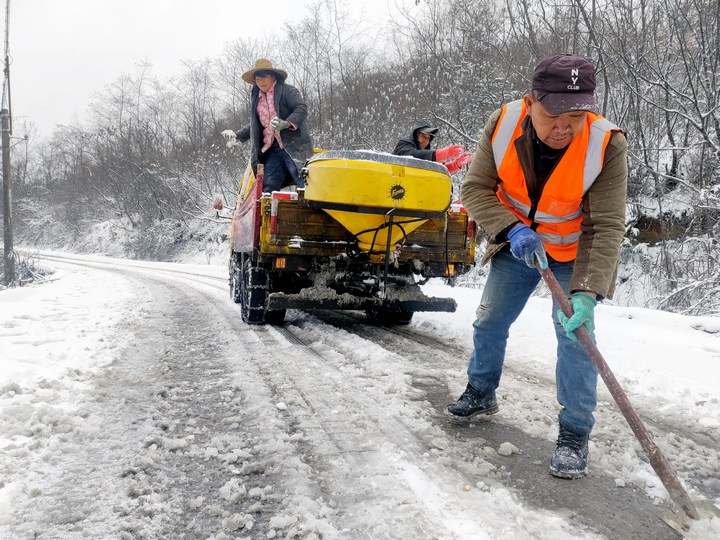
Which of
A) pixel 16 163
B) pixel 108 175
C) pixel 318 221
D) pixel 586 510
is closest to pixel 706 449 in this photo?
pixel 586 510

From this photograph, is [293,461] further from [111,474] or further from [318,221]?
[318,221]

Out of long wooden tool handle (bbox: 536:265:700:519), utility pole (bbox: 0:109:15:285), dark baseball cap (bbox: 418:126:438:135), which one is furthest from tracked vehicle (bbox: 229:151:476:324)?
utility pole (bbox: 0:109:15:285)

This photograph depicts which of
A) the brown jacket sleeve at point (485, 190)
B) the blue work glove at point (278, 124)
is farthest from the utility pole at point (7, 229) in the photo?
the brown jacket sleeve at point (485, 190)

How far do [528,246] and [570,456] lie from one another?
94 centimetres

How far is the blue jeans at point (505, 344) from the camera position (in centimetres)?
221

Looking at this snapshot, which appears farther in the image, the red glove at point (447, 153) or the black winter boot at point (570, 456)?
the red glove at point (447, 153)

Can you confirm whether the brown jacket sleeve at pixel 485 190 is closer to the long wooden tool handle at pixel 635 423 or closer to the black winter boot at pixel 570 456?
the long wooden tool handle at pixel 635 423

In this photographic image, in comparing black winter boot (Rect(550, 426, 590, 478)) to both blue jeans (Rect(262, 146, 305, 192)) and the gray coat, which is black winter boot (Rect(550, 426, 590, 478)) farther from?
the gray coat

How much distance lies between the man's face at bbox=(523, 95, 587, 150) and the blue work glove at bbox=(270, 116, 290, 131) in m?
3.93

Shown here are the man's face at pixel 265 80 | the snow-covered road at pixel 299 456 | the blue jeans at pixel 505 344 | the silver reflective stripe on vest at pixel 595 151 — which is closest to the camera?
the snow-covered road at pixel 299 456

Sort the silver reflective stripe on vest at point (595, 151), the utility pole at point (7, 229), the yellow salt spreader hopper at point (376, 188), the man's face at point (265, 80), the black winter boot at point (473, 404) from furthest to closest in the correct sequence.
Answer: the utility pole at point (7, 229) → the man's face at point (265, 80) → the yellow salt spreader hopper at point (376, 188) → the black winter boot at point (473, 404) → the silver reflective stripe on vest at point (595, 151)

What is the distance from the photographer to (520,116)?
2.29m

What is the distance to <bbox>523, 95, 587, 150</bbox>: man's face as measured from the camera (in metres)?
2.04

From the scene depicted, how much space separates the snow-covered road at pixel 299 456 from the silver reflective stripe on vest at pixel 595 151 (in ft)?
4.32
